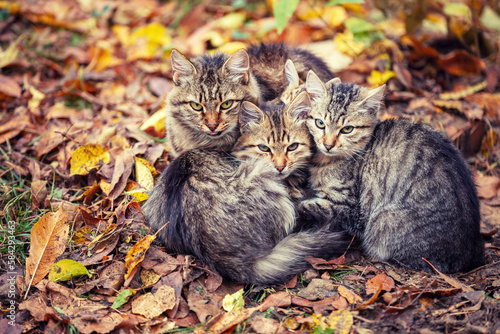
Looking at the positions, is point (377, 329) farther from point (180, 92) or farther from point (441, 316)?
point (180, 92)

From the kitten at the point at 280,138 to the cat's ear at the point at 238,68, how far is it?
16.2 inches

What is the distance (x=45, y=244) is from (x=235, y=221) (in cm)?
163

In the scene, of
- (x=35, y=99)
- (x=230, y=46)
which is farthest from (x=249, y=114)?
(x=35, y=99)

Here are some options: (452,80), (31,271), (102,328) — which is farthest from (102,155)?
(452,80)

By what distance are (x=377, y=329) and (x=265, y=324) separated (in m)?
0.81

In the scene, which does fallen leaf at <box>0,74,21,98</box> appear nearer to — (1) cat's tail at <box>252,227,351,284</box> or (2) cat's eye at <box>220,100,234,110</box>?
(2) cat's eye at <box>220,100,234,110</box>

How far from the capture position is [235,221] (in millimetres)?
3580

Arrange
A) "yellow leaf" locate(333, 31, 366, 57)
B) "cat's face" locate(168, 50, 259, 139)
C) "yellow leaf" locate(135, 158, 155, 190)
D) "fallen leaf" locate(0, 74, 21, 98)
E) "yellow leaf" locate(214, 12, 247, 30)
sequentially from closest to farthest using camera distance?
1. "cat's face" locate(168, 50, 259, 139)
2. "yellow leaf" locate(135, 158, 155, 190)
3. "fallen leaf" locate(0, 74, 21, 98)
4. "yellow leaf" locate(333, 31, 366, 57)
5. "yellow leaf" locate(214, 12, 247, 30)

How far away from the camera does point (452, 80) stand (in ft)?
20.4

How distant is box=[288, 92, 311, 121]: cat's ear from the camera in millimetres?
4184

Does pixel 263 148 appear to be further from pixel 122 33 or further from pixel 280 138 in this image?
pixel 122 33

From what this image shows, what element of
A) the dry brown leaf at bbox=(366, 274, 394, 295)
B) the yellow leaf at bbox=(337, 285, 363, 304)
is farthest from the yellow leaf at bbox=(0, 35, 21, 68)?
the dry brown leaf at bbox=(366, 274, 394, 295)

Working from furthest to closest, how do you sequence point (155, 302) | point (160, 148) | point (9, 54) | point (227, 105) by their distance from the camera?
1. point (9, 54)
2. point (160, 148)
3. point (227, 105)
4. point (155, 302)

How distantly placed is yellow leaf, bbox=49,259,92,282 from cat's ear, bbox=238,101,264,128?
1.99 m
